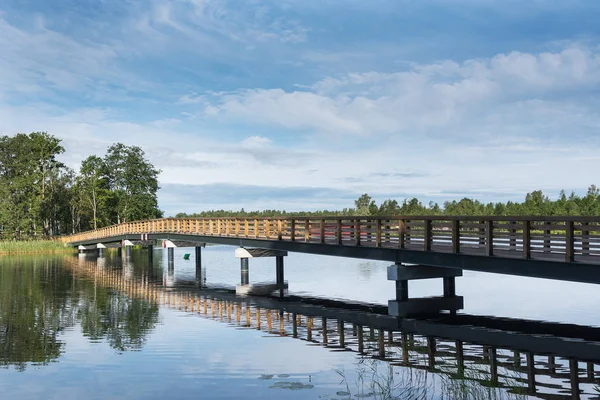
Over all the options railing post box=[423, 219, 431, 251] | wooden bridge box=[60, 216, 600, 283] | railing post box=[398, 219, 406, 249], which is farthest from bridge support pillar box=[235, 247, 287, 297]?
railing post box=[423, 219, 431, 251]

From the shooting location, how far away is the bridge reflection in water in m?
14.1

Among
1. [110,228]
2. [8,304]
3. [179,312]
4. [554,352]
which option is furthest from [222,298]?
[110,228]

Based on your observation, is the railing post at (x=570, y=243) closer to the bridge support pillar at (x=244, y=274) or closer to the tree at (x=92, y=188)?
the bridge support pillar at (x=244, y=274)

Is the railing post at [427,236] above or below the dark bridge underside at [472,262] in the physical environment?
above

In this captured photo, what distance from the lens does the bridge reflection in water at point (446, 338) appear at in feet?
46.2

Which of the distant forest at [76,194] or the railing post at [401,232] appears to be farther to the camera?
the distant forest at [76,194]

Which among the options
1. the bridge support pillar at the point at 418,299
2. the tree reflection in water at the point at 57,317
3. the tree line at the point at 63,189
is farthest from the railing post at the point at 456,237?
the tree line at the point at 63,189

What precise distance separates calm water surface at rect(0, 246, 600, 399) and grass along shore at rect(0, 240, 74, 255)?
35.9 m

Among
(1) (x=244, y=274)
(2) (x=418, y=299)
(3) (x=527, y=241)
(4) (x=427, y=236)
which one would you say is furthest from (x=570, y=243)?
(1) (x=244, y=274)

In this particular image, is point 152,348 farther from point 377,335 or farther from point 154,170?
point 154,170

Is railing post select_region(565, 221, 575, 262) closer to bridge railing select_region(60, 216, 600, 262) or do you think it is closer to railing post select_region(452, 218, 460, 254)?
bridge railing select_region(60, 216, 600, 262)

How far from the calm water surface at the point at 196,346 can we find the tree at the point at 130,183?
63.2 meters

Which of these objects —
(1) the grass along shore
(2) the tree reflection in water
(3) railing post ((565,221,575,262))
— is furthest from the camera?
(1) the grass along shore

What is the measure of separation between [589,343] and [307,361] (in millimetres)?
8091
